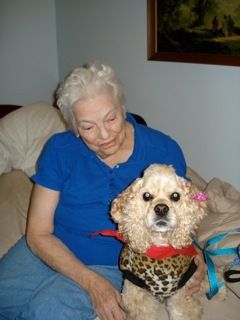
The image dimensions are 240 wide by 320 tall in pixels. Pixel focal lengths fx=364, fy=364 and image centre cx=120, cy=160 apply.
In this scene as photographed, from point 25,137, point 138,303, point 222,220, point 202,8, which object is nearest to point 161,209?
point 138,303

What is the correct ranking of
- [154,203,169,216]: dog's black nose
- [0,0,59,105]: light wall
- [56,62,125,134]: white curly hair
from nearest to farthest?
[154,203,169,216]: dog's black nose
[56,62,125,134]: white curly hair
[0,0,59,105]: light wall

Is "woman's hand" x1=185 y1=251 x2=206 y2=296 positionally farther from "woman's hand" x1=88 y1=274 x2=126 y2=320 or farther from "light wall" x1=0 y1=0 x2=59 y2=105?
"light wall" x1=0 y1=0 x2=59 y2=105

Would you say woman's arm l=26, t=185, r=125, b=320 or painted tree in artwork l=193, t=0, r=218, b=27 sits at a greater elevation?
painted tree in artwork l=193, t=0, r=218, b=27

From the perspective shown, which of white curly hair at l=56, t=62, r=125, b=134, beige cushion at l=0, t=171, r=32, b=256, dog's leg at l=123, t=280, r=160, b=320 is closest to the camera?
dog's leg at l=123, t=280, r=160, b=320

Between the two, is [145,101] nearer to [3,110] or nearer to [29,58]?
[3,110]

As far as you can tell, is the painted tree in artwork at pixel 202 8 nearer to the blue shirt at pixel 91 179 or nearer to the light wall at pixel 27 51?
the blue shirt at pixel 91 179

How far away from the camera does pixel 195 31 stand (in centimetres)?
199

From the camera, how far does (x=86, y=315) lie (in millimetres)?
1177

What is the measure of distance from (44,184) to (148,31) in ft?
4.69

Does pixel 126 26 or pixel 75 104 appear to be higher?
pixel 126 26

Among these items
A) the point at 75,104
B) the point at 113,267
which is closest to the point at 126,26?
the point at 75,104

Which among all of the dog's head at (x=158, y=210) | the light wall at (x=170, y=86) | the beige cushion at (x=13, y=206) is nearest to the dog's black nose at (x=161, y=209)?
the dog's head at (x=158, y=210)

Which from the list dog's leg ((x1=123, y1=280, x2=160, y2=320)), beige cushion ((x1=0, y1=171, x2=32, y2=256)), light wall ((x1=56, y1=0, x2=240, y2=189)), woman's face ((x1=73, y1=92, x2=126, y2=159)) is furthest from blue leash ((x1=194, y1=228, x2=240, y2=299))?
beige cushion ((x1=0, y1=171, x2=32, y2=256))

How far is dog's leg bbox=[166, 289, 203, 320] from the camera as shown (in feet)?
3.65
